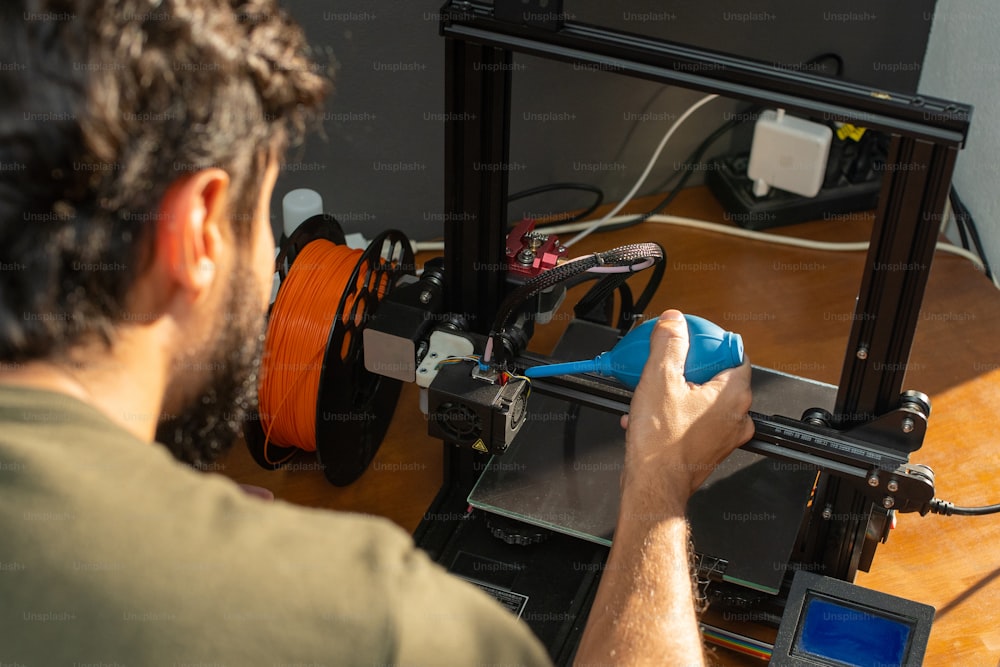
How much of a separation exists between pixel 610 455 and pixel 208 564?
2.57ft

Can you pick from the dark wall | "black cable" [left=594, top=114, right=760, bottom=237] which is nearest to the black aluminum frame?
the dark wall

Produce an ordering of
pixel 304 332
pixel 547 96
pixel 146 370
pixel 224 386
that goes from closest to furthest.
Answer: pixel 146 370 < pixel 224 386 < pixel 304 332 < pixel 547 96

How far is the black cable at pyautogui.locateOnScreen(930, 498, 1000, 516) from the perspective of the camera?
3.77 ft

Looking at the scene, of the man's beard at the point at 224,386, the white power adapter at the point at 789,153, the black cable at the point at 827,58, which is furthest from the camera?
the black cable at the point at 827,58

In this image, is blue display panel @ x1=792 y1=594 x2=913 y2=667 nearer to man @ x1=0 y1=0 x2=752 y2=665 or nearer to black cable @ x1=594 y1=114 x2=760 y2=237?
man @ x1=0 y1=0 x2=752 y2=665

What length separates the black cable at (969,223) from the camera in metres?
1.79

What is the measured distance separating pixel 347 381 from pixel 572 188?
26.4 inches

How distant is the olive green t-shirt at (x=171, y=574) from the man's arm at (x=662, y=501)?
0.78ft

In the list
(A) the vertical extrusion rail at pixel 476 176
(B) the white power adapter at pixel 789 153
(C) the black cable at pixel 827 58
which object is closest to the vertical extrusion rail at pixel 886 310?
(A) the vertical extrusion rail at pixel 476 176

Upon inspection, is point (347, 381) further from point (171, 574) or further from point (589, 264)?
point (171, 574)

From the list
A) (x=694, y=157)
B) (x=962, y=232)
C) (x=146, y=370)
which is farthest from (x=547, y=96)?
(x=146, y=370)

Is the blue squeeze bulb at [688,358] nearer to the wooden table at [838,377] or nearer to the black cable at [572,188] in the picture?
the wooden table at [838,377]

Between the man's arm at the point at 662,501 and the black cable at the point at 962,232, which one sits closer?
the man's arm at the point at 662,501

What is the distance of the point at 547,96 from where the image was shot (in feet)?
5.70
